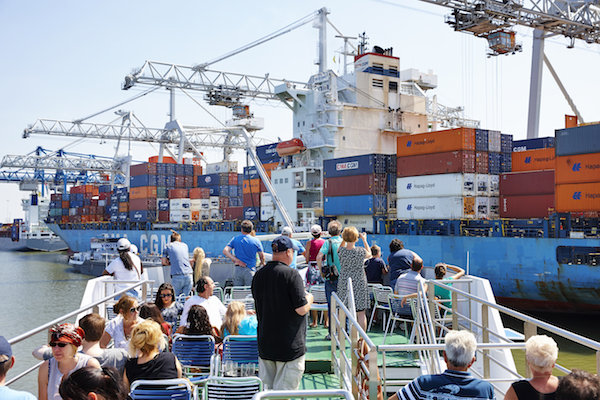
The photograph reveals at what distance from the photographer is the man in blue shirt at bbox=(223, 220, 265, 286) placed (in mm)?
8516

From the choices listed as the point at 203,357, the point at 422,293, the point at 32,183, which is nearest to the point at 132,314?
the point at 203,357

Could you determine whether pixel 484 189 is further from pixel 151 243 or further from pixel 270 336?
pixel 151 243

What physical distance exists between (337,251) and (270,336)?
7.83 ft

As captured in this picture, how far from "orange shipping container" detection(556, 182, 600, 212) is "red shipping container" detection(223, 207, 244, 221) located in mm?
29712

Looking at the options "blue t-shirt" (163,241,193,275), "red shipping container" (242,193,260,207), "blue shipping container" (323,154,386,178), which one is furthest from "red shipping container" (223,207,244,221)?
"blue t-shirt" (163,241,193,275)

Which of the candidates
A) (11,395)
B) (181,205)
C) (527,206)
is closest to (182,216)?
(181,205)

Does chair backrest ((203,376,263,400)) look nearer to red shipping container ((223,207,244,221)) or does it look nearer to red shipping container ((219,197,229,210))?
red shipping container ((223,207,244,221))

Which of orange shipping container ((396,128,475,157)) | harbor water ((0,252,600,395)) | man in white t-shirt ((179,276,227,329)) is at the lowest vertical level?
harbor water ((0,252,600,395))

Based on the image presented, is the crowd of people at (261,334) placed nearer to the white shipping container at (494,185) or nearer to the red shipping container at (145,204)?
the white shipping container at (494,185)

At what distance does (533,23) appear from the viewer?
25.2 metres

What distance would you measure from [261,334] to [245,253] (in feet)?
13.0

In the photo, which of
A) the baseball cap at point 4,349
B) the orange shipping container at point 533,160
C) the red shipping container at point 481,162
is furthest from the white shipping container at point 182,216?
the baseball cap at point 4,349

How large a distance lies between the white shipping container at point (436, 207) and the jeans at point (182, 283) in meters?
18.7

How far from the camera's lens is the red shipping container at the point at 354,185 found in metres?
29.5
